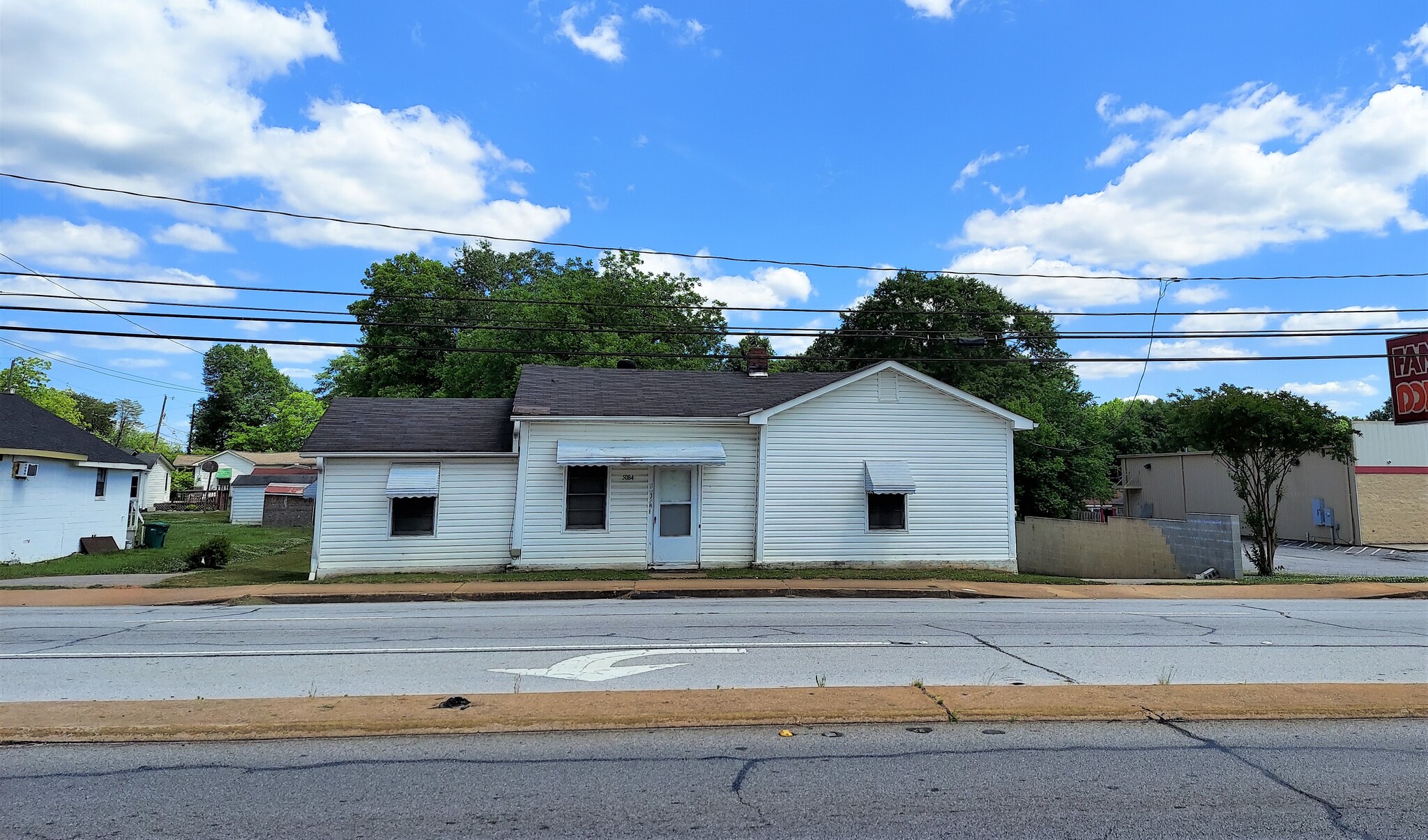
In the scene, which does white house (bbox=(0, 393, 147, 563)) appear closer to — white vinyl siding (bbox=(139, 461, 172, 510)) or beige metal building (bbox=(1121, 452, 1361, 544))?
beige metal building (bbox=(1121, 452, 1361, 544))

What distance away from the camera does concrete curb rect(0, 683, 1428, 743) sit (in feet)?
18.3

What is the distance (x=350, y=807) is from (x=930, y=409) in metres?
16.0

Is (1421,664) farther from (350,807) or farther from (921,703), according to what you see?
(350,807)

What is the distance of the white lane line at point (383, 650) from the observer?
8.52 m

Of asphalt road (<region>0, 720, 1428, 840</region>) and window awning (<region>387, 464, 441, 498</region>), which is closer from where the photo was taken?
asphalt road (<region>0, 720, 1428, 840</region>)

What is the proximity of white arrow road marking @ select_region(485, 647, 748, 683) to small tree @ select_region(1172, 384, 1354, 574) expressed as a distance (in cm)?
1657

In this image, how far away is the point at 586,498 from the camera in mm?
17797

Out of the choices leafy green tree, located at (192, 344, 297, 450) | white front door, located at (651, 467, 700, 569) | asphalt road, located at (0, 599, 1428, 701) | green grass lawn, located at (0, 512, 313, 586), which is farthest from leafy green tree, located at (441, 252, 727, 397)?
leafy green tree, located at (192, 344, 297, 450)

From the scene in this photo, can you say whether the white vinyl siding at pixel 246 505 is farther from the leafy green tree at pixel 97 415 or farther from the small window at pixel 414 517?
the leafy green tree at pixel 97 415

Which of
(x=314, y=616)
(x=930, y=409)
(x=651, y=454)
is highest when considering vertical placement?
(x=930, y=409)

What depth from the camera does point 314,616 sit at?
11750 mm

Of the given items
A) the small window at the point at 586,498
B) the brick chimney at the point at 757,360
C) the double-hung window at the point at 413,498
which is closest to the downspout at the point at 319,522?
the double-hung window at the point at 413,498

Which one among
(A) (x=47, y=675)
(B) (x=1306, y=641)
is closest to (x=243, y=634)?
(A) (x=47, y=675)

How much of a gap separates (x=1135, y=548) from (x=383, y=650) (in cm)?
1902
